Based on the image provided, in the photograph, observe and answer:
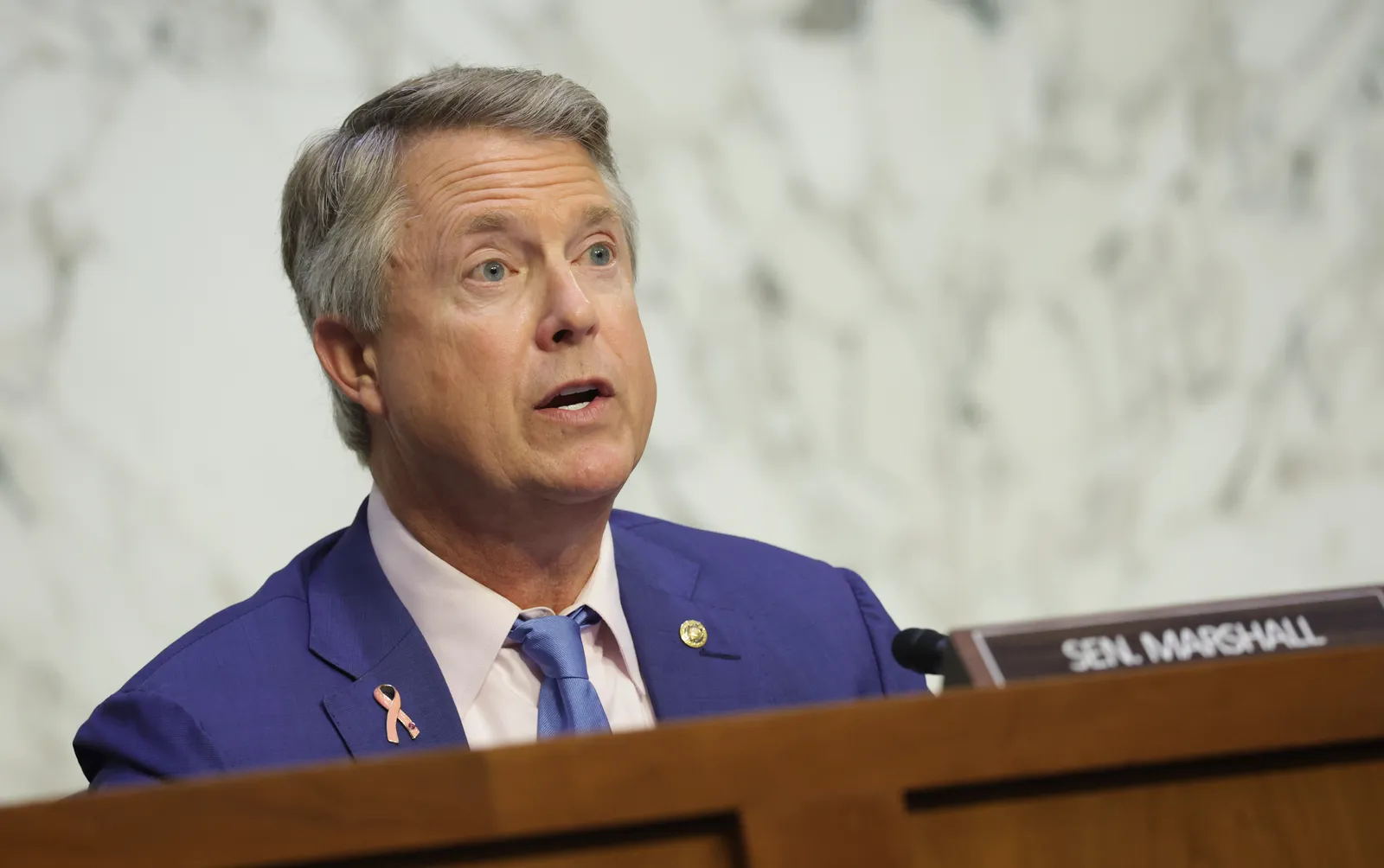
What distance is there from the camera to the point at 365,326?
1.76m

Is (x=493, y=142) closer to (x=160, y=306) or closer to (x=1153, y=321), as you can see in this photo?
(x=160, y=306)

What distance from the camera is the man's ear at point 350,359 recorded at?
5.82 feet

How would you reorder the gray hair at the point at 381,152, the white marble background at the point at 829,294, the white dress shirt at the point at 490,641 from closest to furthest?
the white dress shirt at the point at 490,641 → the gray hair at the point at 381,152 → the white marble background at the point at 829,294

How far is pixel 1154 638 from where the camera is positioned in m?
1.01

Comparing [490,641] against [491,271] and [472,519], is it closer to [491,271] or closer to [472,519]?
[472,519]

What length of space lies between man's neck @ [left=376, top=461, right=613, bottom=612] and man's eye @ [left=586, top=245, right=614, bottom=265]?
29 centimetres

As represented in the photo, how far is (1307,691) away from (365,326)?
116cm

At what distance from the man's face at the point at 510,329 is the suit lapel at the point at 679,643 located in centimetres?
19

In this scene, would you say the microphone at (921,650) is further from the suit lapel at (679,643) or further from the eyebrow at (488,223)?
the eyebrow at (488,223)

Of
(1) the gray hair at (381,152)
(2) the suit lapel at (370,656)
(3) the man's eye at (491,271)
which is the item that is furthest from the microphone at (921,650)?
(1) the gray hair at (381,152)

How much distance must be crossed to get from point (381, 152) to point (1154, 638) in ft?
3.71

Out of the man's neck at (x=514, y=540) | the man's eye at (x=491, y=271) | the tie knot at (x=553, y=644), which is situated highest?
the man's eye at (x=491, y=271)

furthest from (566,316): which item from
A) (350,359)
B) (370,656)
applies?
(370,656)

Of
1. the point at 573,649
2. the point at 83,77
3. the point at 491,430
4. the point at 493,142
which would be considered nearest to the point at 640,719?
the point at 573,649
